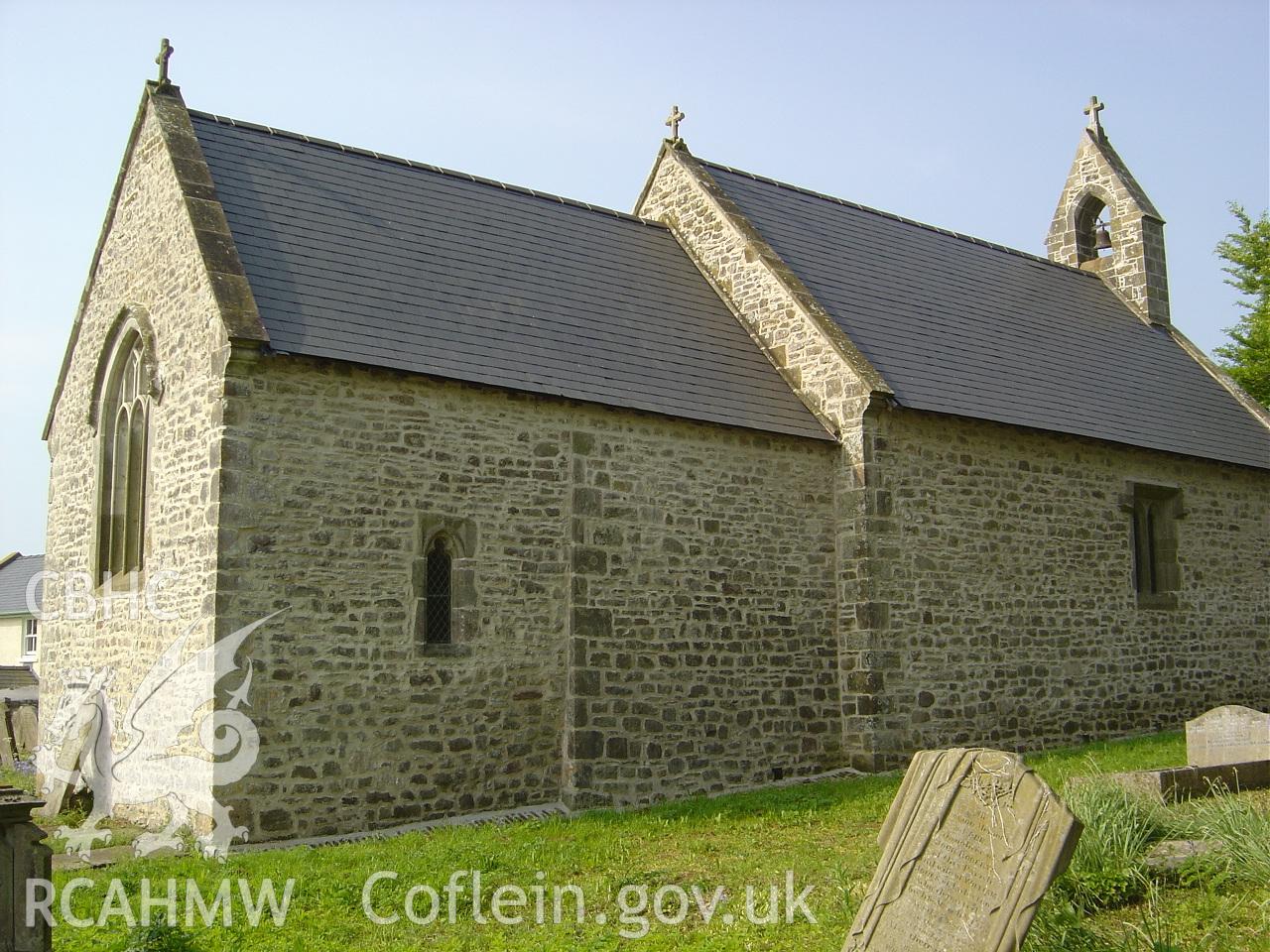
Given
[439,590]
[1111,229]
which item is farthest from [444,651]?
[1111,229]

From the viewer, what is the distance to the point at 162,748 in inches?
456

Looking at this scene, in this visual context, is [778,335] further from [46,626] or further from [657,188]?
[46,626]

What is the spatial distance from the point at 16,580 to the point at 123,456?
30.2 meters

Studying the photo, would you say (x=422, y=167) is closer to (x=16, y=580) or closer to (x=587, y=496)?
(x=587, y=496)

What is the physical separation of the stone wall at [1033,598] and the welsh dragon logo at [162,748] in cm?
743

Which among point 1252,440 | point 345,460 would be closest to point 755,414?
point 345,460

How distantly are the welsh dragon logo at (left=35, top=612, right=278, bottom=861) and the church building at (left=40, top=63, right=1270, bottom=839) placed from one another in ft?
0.45

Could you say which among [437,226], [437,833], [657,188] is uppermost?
[657,188]

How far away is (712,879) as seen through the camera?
873cm

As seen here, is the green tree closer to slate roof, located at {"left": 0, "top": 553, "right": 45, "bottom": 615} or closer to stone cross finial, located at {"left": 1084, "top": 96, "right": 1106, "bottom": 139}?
stone cross finial, located at {"left": 1084, "top": 96, "right": 1106, "bottom": 139}

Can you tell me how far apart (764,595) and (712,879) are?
591 cm

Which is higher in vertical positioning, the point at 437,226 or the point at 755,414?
the point at 437,226

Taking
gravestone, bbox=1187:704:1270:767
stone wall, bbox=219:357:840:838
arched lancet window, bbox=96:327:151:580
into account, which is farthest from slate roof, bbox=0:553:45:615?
gravestone, bbox=1187:704:1270:767

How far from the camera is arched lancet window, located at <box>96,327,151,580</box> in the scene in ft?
43.2
